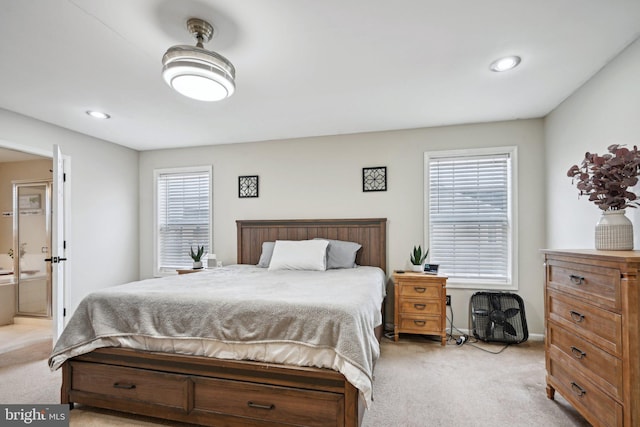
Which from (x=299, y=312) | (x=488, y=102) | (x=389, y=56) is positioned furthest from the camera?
(x=488, y=102)

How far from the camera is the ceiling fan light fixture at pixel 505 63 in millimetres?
2303

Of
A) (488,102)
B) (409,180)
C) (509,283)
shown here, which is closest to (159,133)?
(409,180)

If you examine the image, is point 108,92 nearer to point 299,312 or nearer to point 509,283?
point 299,312

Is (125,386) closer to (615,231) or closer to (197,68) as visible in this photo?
(197,68)

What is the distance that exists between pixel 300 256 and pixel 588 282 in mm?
2465

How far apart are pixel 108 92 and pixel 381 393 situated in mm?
3410

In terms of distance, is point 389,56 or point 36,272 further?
point 36,272

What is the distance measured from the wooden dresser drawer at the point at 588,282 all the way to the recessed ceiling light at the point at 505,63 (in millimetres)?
1471

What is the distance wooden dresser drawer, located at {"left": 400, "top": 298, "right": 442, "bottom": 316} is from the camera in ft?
11.0

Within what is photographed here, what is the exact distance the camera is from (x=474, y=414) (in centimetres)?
211

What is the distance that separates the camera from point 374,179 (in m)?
4.00

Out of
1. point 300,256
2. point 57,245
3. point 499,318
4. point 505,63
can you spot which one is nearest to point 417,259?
point 499,318

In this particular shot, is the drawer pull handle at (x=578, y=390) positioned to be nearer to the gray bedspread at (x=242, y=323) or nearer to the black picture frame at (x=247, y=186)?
the gray bedspread at (x=242, y=323)

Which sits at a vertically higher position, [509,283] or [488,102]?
[488,102]
